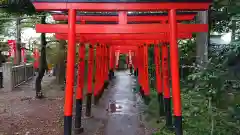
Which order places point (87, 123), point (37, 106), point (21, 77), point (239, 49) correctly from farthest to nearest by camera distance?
point (21, 77)
point (37, 106)
point (87, 123)
point (239, 49)

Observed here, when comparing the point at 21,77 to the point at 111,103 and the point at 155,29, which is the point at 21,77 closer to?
the point at 111,103

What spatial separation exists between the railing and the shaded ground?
1642mm

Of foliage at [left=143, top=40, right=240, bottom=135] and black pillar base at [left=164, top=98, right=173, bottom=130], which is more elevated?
foliage at [left=143, top=40, right=240, bottom=135]

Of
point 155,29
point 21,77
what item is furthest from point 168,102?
point 21,77

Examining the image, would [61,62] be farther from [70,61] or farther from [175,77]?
[175,77]

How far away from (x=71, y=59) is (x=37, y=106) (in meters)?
5.45

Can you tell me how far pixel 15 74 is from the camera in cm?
1344

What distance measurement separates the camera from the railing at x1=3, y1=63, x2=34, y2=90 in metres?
12.8

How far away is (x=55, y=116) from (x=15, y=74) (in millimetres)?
6632

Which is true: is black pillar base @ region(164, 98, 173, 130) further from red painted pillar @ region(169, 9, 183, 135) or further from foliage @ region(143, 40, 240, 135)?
red painted pillar @ region(169, 9, 183, 135)

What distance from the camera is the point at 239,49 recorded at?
8.68 ft

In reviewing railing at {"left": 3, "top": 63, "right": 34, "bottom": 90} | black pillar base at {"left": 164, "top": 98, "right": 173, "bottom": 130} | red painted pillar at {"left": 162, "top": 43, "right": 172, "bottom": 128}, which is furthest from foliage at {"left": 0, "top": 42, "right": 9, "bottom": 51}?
black pillar base at {"left": 164, "top": 98, "right": 173, "bottom": 130}

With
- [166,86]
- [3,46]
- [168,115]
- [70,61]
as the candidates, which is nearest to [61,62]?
[166,86]

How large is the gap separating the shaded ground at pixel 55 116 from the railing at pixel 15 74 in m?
1.64
